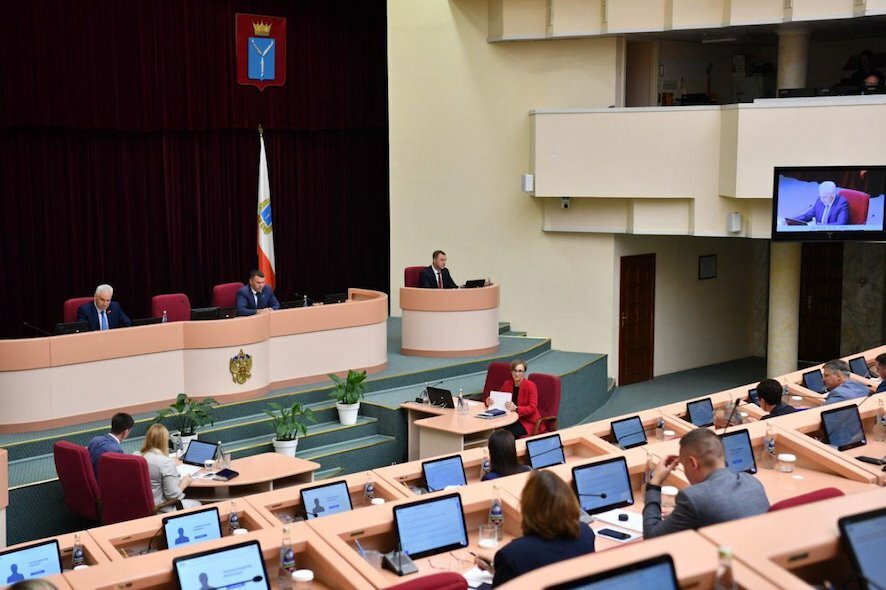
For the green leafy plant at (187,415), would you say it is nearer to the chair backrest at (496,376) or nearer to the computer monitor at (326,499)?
the chair backrest at (496,376)

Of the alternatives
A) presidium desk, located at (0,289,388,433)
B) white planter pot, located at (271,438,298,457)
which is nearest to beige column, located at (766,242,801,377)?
presidium desk, located at (0,289,388,433)

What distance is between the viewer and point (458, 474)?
21.9 feet

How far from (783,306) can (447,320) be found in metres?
4.70

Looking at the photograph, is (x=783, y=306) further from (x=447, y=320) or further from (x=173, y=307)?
(x=173, y=307)

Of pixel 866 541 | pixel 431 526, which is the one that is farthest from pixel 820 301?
pixel 866 541

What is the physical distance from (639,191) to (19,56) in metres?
8.02

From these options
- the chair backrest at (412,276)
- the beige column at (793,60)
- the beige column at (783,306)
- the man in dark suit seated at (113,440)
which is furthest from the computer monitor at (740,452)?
the beige column at (793,60)

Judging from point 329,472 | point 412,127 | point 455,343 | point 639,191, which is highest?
point 412,127

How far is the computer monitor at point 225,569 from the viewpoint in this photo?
427 centimetres

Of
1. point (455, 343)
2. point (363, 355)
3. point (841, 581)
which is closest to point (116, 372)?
point (363, 355)

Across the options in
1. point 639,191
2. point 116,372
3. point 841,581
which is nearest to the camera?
point 841,581

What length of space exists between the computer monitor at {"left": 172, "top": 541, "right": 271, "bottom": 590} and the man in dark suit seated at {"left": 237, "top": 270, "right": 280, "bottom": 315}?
21.9 ft

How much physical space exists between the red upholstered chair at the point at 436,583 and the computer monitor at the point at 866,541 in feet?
4.46

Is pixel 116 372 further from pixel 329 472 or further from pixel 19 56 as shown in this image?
pixel 19 56
